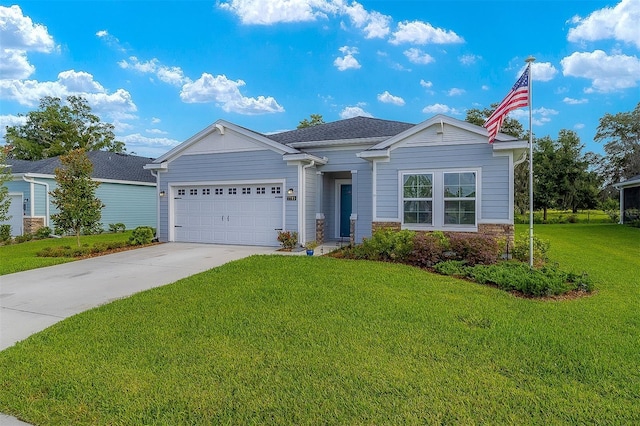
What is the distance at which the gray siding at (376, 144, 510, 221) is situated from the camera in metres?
Answer: 9.29

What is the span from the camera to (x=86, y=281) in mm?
7195

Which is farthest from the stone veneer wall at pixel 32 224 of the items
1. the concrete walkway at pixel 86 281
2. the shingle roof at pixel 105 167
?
the concrete walkway at pixel 86 281

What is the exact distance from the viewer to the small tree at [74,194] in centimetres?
1109

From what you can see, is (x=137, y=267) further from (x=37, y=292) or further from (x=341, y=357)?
(x=341, y=357)

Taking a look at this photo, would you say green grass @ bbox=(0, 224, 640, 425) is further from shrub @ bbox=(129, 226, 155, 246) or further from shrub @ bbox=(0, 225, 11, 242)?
shrub @ bbox=(0, 225, 11, 242)

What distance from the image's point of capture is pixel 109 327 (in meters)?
4.47

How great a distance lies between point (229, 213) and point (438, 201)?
6.96m

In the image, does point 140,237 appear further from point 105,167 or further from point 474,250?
point 474,250

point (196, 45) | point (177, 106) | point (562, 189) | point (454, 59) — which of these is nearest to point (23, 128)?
point (177, 106)

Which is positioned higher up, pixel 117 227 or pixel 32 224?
pixel 32 224

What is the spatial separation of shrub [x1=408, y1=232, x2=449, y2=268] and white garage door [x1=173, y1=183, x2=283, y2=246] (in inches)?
196

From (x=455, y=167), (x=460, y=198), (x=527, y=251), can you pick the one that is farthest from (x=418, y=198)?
(x=527, y=251)

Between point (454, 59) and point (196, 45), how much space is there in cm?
1176

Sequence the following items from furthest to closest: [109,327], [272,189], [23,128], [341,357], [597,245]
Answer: [23,128] < [597,245] < [272,189] < [109,327] < [341,357]
